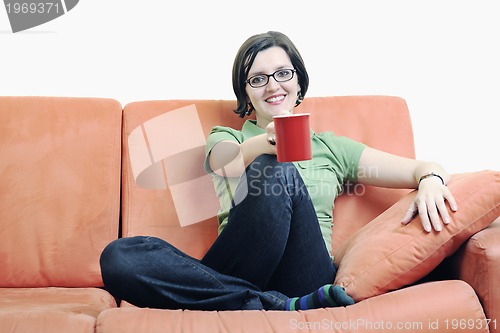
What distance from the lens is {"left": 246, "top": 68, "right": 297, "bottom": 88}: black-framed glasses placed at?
186cm

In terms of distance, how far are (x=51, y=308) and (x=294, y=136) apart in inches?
29.6

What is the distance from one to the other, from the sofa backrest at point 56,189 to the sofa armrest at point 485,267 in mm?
1041

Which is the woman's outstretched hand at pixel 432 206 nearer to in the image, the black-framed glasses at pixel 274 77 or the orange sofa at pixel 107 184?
the orange sofa at pixel 107 184

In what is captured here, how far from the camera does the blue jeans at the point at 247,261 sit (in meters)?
1.38

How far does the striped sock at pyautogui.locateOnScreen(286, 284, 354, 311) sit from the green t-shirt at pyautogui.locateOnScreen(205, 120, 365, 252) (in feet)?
1.10

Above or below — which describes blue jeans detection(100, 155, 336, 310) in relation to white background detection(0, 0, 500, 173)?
below

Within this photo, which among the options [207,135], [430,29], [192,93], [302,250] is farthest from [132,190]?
[430,29]

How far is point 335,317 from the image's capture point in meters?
1.31

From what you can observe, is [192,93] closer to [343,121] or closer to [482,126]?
[343,121]

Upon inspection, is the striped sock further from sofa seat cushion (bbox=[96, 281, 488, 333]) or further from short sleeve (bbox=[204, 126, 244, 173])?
short sleeve (bbox=[204, 126, 244, 173])

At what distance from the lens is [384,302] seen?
134 centimetres

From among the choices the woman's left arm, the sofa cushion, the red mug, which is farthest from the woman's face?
the red mug

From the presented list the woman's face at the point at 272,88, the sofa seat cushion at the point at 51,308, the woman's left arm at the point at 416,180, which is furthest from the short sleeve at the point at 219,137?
the sofa seat cushion at the point at 51,308

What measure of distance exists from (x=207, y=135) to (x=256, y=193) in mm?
653
